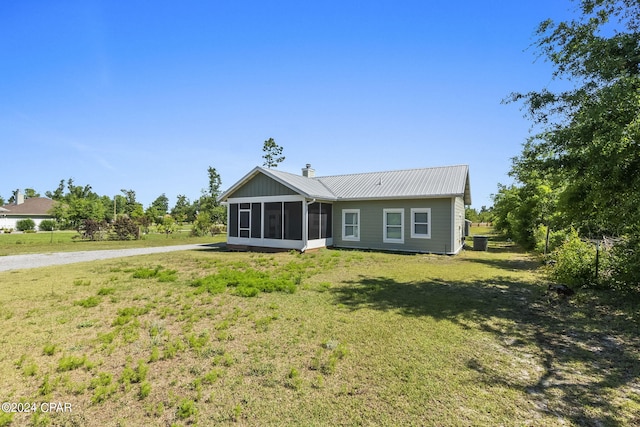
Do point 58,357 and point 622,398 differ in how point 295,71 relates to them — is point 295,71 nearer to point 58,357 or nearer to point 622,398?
point 58,357

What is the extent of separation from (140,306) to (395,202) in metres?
12.4

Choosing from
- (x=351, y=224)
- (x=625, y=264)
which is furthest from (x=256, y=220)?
(x=625, y=264)

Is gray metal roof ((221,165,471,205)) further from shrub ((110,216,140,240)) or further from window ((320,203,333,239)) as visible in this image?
shrub ((110,216,140,240))

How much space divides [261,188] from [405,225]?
790 centimetres

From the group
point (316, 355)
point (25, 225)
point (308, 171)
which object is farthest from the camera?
point (25, 225)

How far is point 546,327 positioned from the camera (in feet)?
16.3

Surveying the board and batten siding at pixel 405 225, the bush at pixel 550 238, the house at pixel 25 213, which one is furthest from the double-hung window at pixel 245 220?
the house at pixel 25 213

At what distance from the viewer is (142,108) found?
48.8 ft

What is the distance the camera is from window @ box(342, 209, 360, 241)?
651 inches

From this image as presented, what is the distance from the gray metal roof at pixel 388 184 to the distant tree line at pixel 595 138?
632cm

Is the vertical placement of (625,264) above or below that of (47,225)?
below

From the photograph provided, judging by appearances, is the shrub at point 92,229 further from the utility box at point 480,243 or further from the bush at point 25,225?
the bush at point 25,225

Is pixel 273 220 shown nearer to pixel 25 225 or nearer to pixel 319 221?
pixel 319 221

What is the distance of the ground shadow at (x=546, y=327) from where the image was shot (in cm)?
299
